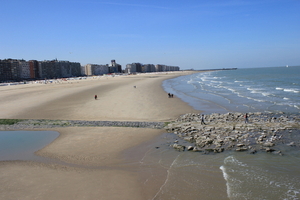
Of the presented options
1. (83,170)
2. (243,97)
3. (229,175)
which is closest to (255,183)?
(229,175)

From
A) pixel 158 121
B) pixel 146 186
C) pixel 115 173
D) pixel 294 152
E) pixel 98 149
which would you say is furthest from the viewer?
pixel 158 121

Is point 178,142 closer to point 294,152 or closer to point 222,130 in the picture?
point 222,130

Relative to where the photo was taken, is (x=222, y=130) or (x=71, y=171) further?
(x=222, y=130)

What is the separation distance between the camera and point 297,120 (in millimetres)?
14719

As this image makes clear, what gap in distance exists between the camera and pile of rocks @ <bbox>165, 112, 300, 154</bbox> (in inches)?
402

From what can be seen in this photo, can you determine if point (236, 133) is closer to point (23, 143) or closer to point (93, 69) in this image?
point (23, 143)

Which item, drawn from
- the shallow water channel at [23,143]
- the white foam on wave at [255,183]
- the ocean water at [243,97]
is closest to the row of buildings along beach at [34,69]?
the ocean water at [243,97]

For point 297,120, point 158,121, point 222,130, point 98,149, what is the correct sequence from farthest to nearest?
point 158,121
point 297,120
point 222,130
point 98,149

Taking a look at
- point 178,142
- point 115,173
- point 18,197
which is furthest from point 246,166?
point 18,197

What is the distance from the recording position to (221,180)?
291 inches

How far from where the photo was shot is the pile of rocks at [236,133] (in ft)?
33.5

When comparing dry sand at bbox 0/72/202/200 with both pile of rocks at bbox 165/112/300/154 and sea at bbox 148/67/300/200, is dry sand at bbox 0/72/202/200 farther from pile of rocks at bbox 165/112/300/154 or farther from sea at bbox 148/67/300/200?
pile of rocks at bbox 165/112/300/154

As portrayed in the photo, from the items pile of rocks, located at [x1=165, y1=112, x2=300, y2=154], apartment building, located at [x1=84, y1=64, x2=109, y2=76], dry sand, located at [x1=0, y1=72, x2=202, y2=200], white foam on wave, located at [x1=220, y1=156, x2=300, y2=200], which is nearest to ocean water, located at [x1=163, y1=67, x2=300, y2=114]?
pile of rocks, located at [x1=165, y1=112, x2=300, y2=154]

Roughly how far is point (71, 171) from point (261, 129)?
9.99 meters
